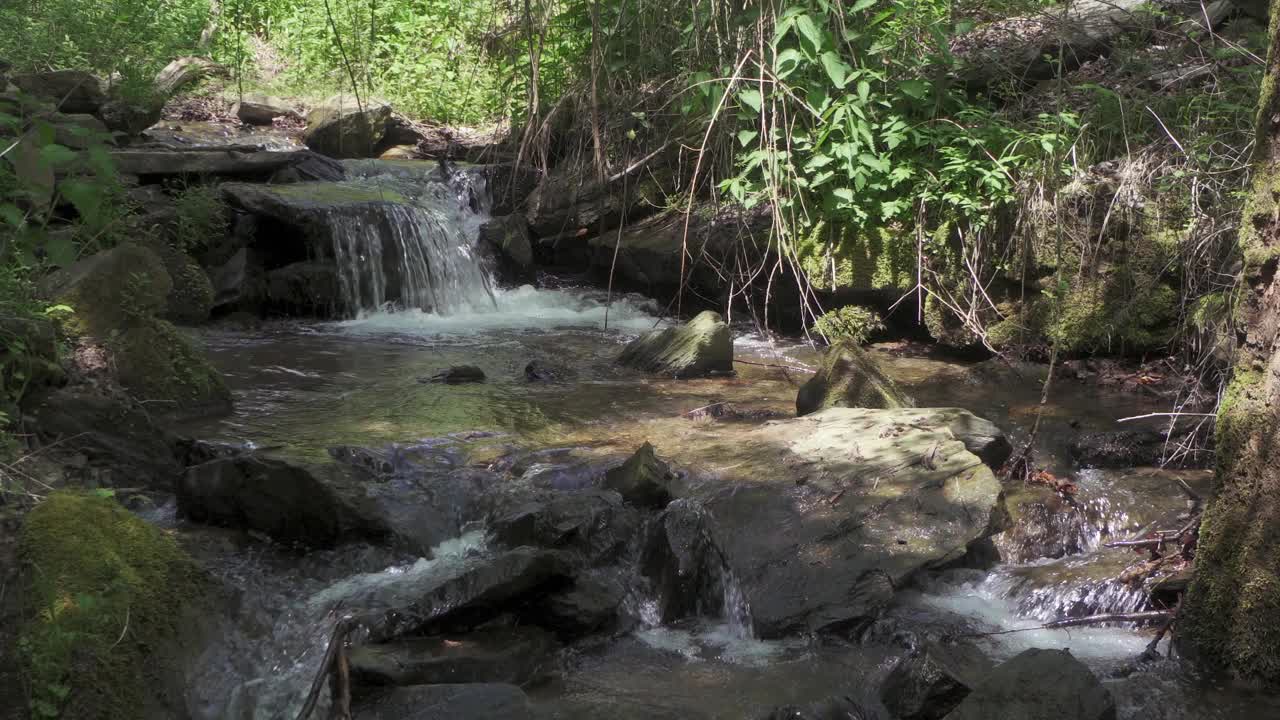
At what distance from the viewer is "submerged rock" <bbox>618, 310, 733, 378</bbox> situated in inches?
316

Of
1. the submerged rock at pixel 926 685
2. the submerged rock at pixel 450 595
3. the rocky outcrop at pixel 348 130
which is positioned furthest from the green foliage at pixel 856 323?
the rocky outcrop at pixel 348 130

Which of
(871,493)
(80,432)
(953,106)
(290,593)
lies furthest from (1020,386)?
(80,432)

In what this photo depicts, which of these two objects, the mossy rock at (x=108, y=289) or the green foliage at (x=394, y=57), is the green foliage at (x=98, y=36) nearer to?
the green foliage at (x=394, y=57)

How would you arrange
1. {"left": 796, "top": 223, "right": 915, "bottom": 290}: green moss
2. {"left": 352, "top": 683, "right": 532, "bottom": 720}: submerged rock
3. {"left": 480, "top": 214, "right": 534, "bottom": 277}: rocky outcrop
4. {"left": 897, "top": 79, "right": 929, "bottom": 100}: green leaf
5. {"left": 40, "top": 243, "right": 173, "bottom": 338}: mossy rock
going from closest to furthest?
{"left": 352, "top": 683, "right": 532, "bottom": 720}: submerged rock
{"left": 40, "top": 243, "right": 173, "bottom": 338}: mossy rock
{"left": 897, "top": 79, "right": 929, "bottom": 100}: green leaf
{"left": 796, "top": 223, "right": 915, "bottom": 290}: green moss
{"left": 480, "top": 214, "right": 534, "bottom": 277}: rocky outcrop

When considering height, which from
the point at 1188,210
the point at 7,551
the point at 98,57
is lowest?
the point at 7,551

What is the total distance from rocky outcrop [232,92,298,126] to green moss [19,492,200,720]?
1134 cm

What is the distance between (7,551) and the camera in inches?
140

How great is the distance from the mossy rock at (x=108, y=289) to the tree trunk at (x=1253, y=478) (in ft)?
18.0

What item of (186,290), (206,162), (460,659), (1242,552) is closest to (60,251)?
(460,659)

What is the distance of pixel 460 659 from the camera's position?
13.2 ft

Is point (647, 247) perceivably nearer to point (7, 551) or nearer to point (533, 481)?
point (533, 481)

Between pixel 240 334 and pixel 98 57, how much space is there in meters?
5.81

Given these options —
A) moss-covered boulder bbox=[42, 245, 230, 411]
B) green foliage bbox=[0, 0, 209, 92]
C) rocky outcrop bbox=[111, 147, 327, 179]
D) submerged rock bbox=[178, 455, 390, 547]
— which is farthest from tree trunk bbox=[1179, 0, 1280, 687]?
green foliage bbox=[0, 0, 209, 92]

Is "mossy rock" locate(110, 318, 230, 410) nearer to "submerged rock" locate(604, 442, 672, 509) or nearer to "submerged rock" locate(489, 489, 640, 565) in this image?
"submerged rock" locate(489, 489, 640, 565)
